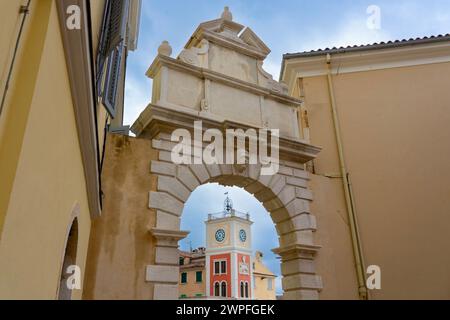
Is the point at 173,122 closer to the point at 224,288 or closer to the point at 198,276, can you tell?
the point at 224,288

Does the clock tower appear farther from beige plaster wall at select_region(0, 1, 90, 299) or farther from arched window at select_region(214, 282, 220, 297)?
beige plaster wall at select_region(0, 1, 90, 299)

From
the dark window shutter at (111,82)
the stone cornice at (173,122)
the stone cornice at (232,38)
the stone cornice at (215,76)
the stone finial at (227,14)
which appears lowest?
the dark window shutter at (111,82)

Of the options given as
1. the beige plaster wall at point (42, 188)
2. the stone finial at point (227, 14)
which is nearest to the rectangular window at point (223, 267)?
the stone finial at point (227, 14)

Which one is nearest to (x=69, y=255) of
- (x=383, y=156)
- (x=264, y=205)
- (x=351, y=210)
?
(x=264, y=205)

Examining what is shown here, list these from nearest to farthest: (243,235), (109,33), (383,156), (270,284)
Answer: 1. (109,33)
2. (383,156)
3. (243,235)
4. (270,284)

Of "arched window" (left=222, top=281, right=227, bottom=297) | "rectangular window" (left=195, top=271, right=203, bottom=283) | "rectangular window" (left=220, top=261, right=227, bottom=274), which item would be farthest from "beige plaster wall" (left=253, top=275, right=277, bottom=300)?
"rectangular window" (left=195, top=271, right=203, bottom=283)

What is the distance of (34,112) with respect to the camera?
172cm

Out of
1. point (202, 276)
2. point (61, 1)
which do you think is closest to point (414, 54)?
point (61, 1)

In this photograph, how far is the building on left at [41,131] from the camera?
154cm

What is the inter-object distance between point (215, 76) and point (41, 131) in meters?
5.52

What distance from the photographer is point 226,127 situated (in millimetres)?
6762

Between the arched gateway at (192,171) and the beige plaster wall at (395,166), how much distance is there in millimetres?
728

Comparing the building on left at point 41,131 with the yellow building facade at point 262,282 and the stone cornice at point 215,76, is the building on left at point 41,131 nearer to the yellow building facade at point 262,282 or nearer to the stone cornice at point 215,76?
the stone cornice at point 215,76
